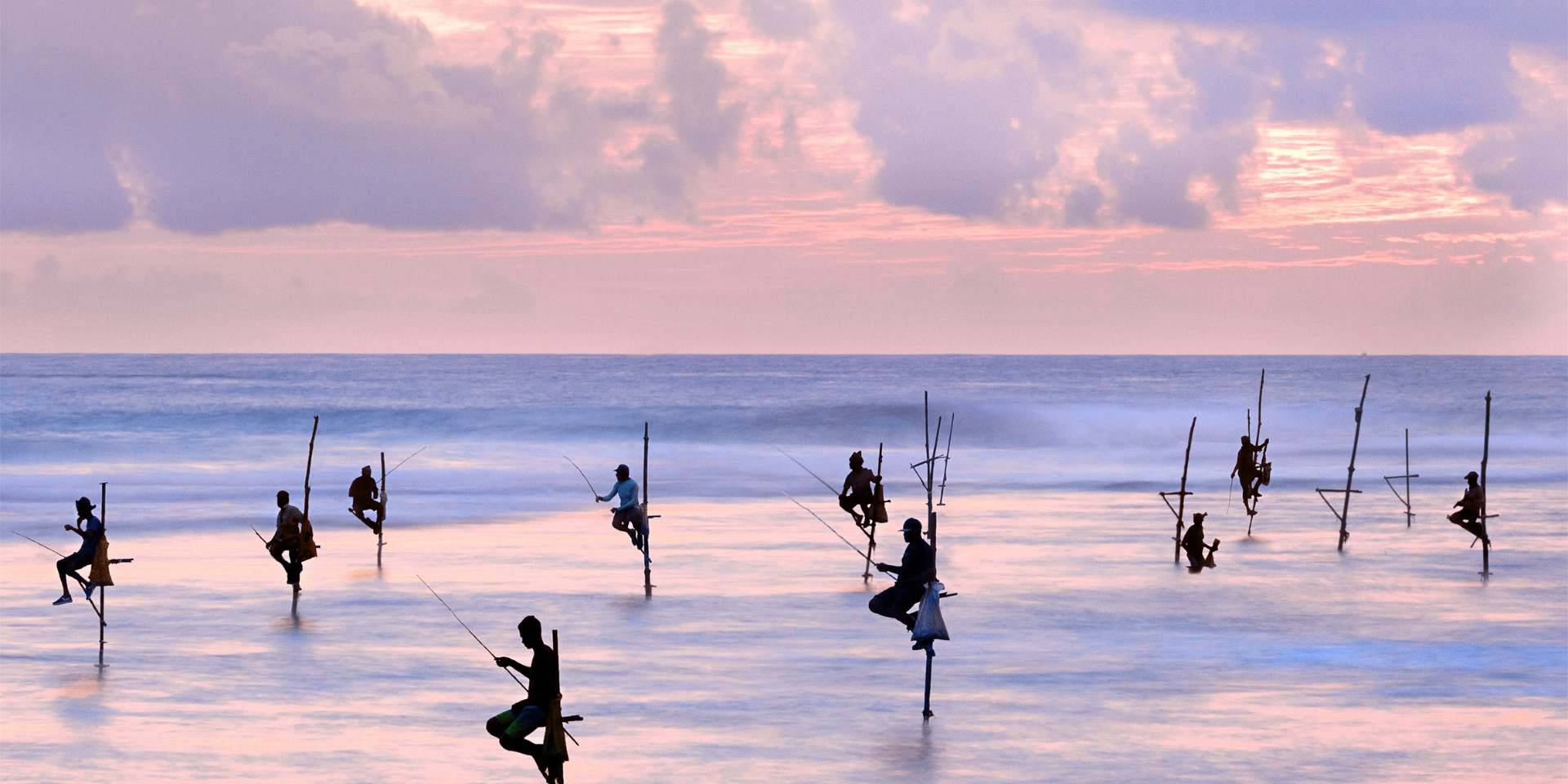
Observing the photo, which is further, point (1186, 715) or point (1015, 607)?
point (1015, 607)

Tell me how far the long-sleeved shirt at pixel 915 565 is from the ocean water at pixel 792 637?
1.29m

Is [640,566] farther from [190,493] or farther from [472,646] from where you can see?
[190,493]

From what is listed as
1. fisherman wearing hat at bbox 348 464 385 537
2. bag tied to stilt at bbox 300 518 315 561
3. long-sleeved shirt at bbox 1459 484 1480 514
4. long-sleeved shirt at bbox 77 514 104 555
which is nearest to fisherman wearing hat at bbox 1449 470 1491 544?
long-sleeved shirt at bbox 1459 484 1480 514

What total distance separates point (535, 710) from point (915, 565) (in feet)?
14.5

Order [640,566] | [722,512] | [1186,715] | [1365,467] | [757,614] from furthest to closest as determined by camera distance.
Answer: [1365,467], [722,512], [640,566], [757,614], [1186,715]

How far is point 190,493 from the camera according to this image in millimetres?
41906

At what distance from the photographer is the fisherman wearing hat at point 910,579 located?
48.4ft

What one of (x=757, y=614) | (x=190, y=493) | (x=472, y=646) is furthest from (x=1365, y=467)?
(x=472, y=646)

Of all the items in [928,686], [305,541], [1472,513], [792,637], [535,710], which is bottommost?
[792,637]

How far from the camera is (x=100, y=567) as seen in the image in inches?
739

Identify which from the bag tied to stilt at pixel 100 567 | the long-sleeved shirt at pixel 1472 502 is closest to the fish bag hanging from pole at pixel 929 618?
the bag tied to stilt at pixel 100 567

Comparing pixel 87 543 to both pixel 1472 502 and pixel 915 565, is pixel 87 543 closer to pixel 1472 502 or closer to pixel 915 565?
pixel 915 565

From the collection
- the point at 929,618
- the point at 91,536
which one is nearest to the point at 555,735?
the point at 929,618

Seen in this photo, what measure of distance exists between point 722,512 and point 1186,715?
2055cm
